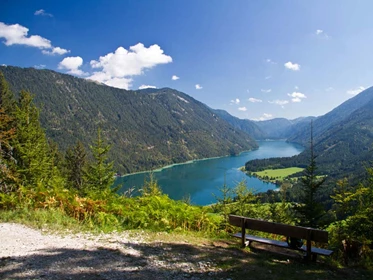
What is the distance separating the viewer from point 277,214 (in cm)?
1764

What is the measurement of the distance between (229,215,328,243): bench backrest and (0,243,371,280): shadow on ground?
634 mm

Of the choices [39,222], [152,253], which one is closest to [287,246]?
[152,253]

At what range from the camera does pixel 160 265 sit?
5.93 m

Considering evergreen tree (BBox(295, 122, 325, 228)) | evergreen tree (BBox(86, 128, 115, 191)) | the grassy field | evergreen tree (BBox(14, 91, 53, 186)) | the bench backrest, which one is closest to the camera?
the bench backrest

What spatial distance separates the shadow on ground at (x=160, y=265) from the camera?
525 cm

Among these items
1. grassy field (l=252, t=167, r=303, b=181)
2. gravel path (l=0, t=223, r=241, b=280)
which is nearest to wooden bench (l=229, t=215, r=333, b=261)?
gravel path (l=0, t=223, r=241, b=280)

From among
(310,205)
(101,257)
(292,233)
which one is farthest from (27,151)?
(292,233)

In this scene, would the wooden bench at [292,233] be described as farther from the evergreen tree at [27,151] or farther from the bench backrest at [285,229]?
the evergreen tree at [27,151]

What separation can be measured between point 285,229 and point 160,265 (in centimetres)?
342

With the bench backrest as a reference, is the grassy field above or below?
below

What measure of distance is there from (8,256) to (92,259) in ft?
5.75

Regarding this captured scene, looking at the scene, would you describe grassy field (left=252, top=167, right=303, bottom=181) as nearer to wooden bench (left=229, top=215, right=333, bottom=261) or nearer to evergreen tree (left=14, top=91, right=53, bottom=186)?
evergreen tree (left=14, top=91, right=53, bottom=186)

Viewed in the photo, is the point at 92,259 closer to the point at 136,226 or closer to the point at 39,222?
the point at 136,226

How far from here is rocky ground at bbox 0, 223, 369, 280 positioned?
5343 mm
